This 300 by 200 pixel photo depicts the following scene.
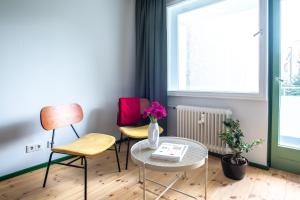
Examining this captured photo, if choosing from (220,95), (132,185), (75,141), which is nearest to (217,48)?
(220,95)

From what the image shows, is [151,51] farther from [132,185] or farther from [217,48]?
[132,185]

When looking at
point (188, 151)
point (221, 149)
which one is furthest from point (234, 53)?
point (188, 151)

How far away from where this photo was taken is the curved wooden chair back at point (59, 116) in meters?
2.05

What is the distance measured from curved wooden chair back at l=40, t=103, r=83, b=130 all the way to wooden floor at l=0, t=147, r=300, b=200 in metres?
0.57

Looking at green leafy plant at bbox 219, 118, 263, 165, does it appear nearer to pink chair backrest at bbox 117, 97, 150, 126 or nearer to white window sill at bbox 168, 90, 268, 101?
white window sill at bbox 168, 90, 268, 101

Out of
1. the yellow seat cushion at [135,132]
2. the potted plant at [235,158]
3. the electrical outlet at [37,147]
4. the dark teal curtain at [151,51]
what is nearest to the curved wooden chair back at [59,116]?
the electrical outlet at [37,147]

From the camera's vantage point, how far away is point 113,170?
2.33 m

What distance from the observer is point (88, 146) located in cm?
194

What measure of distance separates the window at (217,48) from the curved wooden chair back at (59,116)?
4.53 ft

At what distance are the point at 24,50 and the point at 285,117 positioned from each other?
9.47 ft

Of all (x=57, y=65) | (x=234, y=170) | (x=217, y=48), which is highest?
(x=217, y=48)

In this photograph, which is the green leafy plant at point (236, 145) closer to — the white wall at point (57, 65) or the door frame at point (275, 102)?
the door frame at point (275, 102)

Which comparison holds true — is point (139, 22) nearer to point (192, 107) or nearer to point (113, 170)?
point (192, 107)

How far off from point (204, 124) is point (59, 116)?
171cm
